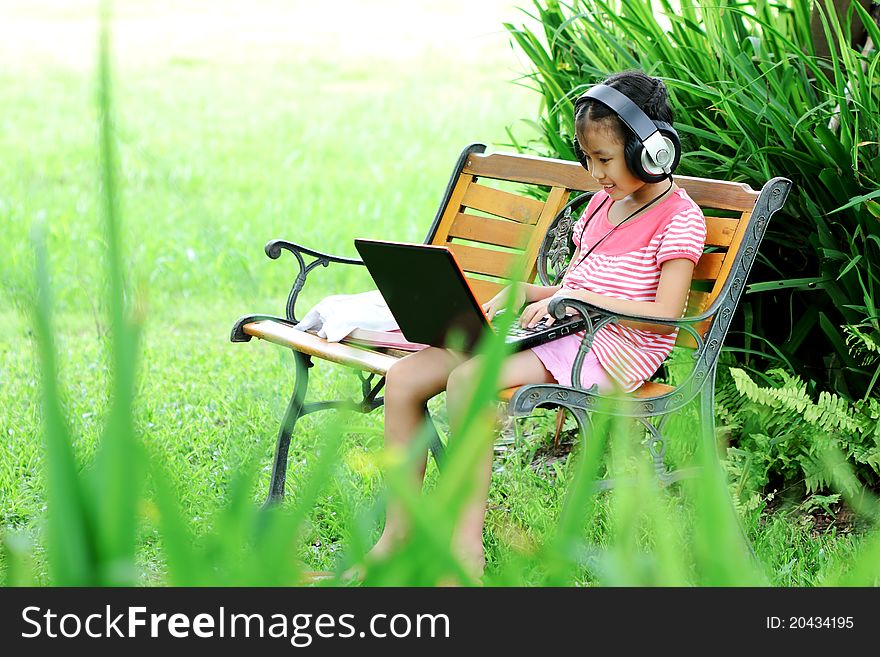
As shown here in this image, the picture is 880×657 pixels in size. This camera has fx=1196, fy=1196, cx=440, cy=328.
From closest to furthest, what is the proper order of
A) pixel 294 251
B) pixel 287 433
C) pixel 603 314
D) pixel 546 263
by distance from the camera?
pixel 603 314 → pixel 287 433 → pixel 294 251 → pixel 546 263

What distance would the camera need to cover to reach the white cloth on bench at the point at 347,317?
3.11 meters

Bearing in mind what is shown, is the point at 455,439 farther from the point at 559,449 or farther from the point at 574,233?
the point at 559,449

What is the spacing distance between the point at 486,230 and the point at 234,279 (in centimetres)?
306

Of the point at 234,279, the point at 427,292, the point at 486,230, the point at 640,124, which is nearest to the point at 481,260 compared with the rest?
the point at 486,230

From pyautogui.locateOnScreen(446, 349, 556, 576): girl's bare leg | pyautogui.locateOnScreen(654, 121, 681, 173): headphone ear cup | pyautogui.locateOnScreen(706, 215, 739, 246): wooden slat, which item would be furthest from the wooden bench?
pyautogui.locateOnScreen(654, 121, 681, 173): headphone ear cup

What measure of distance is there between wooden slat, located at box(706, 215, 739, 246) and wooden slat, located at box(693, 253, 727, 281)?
0.11ft

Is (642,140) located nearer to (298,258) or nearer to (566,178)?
(566,178)

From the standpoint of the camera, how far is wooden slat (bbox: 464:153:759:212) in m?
2.89

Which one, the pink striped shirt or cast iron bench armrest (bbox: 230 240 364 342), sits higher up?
cast iron bench armrest (bbox: 230 240 364 342)

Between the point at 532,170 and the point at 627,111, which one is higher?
the point at 532,170

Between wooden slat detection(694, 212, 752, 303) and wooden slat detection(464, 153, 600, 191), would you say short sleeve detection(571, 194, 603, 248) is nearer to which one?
wooden slat detection(464, 153, 600, 191)

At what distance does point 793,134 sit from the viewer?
10.3 ft

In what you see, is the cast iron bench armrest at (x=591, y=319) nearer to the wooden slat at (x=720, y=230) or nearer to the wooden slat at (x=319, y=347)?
the wooden slat at (x=720, y=230)

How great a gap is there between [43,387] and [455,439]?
0.16 meters
